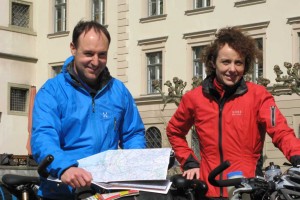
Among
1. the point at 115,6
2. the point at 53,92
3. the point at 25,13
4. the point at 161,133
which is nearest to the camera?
the point at 53,92

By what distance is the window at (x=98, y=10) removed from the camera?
124 feet

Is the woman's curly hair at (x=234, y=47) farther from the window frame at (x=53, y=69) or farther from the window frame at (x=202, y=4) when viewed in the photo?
the window frame at (x=53, y=69)

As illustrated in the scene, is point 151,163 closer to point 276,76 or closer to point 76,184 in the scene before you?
point 76,184

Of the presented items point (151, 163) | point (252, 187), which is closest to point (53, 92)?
point (151, 163)

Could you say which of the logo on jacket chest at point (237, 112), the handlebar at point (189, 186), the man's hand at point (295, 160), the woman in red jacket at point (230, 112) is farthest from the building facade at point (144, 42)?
the handlebar at point (189, 186)

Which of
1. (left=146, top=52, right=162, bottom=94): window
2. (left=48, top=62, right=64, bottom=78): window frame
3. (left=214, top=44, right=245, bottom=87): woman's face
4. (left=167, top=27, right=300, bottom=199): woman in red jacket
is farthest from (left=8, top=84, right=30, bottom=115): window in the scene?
(left=214, top=44, right=245, bottom=87): woman's face

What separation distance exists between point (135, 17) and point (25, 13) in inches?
242

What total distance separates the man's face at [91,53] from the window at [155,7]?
31.0 meters

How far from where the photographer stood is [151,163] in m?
3.83

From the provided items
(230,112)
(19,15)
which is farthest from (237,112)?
(19,15)

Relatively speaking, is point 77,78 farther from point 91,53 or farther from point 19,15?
point 19,15

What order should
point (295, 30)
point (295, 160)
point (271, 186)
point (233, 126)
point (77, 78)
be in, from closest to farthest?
1. point (271, 186)
2. point (295, 160)
3. point (77, 78)
4. point (233, 126)
5. point (295, 30)

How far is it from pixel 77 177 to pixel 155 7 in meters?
32.0

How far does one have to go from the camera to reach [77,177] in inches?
149
